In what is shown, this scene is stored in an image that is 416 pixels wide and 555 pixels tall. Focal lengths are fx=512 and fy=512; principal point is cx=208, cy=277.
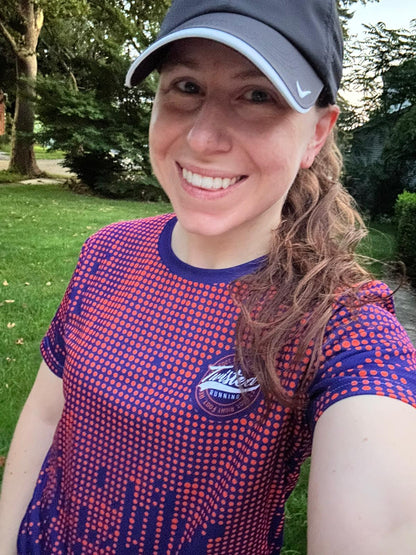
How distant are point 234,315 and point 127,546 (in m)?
0.60

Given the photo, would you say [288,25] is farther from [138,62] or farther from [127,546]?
[127,546]

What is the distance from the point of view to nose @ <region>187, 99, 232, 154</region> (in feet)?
3.66

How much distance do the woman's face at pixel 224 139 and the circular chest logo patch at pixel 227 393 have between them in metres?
0.33

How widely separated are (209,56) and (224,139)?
173 mm

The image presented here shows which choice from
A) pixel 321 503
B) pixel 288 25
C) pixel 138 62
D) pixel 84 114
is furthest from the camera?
pixel 84 114

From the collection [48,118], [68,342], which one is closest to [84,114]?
[48,118]

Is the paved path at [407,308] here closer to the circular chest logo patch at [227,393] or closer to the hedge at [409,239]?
the hedge at [409,239]

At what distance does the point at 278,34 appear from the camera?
3.38ft

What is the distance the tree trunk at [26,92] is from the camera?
15047mm

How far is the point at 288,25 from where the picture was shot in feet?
3.41

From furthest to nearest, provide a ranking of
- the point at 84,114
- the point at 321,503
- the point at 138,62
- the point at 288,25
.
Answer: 1. the point at 84,114
2. the point at 138,62
3. the point at 288,25
4. the point at 321,503

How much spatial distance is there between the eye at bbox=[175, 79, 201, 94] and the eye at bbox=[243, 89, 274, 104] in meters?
0.12

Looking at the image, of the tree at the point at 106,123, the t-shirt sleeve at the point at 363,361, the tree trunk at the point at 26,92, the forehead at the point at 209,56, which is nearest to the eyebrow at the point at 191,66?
the forehead at the point at 209,56

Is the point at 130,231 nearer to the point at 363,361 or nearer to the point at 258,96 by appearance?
the point at 258,96
